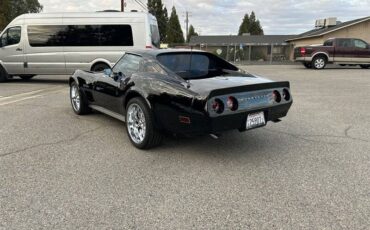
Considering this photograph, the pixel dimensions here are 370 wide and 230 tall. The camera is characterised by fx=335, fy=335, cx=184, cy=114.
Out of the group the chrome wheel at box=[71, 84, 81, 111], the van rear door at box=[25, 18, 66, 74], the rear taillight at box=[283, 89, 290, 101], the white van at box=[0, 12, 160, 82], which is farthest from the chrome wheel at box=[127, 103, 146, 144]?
the van rear door at box=[25, 18, 66, 74]

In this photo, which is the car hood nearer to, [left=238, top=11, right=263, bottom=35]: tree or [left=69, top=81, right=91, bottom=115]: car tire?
[left=69, top=81, right=91, bottom=115]: car tire

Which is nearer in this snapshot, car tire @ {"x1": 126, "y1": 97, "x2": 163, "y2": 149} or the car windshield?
car tire @ {"x1": 126, "y1": 97, "x2": 163, "y2": 149}

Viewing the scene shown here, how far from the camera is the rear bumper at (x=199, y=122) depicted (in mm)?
3721

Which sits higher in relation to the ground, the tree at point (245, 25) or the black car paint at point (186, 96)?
the tree at point (245, 25)

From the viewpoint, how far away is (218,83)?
13.5ft

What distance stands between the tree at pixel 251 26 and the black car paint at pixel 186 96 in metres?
72.2

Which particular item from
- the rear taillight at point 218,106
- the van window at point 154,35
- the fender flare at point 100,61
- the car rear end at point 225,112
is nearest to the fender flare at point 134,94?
the car rear end at point 225,112

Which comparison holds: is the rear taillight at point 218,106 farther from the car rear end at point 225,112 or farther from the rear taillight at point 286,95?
the rear taillight at point 286,95

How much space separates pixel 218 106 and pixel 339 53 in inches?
736

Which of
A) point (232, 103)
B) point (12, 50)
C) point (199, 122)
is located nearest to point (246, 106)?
point (232, 103)

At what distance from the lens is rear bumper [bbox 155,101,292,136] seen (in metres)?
3.72

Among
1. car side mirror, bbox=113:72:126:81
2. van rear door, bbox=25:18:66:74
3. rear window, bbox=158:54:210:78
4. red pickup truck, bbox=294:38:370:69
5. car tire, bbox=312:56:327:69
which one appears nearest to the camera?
rear window, bbox=158:54:210:78

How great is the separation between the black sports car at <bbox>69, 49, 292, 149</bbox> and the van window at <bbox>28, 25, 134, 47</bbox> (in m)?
6.27

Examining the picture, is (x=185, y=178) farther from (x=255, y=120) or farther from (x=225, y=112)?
(x=255, y=120)
